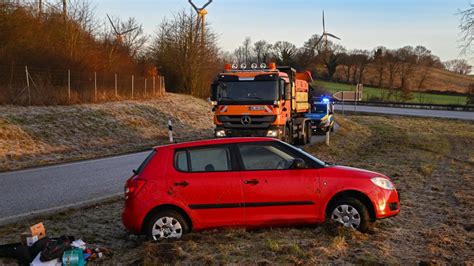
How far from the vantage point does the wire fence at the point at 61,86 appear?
23.4 metres

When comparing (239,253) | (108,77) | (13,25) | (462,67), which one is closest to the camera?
(239,253)

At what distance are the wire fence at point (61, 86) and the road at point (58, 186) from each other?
402 inches

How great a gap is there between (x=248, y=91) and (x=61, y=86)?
14.9 meters

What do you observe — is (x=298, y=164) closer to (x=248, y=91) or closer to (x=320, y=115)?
(x=248, y=91)

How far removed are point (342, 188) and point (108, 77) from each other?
28.0 m

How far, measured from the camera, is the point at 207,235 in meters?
6.57

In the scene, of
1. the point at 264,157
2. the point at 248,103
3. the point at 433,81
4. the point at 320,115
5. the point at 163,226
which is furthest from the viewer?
the point at 433,81

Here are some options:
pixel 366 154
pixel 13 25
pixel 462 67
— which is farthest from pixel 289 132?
pixel 462 67

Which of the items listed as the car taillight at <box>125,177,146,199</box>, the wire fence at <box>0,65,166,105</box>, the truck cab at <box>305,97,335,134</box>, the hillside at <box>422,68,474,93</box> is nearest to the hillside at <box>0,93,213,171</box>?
the wire fence at <box>0,65,166,105</box>

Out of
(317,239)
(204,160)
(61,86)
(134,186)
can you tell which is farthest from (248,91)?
(61,86)

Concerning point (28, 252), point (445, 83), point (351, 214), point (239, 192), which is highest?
point (445, 83)

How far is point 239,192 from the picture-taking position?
6.64m

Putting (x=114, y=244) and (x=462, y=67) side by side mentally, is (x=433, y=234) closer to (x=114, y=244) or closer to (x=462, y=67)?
(x=114, y=244)

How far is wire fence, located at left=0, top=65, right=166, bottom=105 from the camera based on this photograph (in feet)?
76.9
